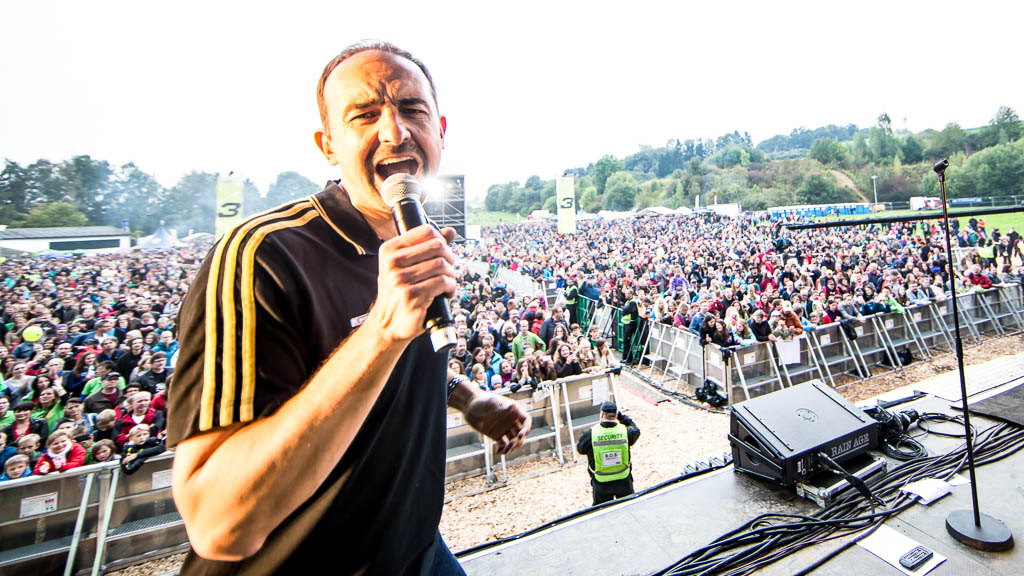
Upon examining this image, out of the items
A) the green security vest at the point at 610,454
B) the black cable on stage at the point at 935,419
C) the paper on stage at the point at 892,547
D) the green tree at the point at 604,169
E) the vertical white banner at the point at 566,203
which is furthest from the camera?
the green tree at the point at 604,169

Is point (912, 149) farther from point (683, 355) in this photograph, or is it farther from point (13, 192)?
point (13, 192)

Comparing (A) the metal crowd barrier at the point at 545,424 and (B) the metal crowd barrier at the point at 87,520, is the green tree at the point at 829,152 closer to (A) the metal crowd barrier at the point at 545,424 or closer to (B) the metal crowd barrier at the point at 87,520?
(A) the metal crowd barrier at the point at 545,424

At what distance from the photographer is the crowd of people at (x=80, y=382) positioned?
15.6ft

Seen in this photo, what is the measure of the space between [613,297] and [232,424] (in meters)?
12.0

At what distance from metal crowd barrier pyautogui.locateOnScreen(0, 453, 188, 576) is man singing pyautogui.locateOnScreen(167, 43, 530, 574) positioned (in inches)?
201

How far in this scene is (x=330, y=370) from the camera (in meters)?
0.75

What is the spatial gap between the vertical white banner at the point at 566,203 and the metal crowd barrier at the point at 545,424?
1054 cm

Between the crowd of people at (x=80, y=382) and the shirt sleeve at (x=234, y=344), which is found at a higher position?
the shirt sleeve at (x=234, y=344)

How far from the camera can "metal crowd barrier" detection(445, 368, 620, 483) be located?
6.30 metres

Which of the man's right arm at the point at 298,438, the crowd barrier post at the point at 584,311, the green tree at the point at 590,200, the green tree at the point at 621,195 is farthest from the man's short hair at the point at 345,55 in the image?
the green tree at the point at 590,200

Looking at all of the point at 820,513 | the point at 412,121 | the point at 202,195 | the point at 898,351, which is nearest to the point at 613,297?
Answer: the point at 898,351

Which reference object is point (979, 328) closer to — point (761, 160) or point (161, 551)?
point (161, 551)

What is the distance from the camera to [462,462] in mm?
6312

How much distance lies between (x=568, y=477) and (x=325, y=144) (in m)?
5.97
